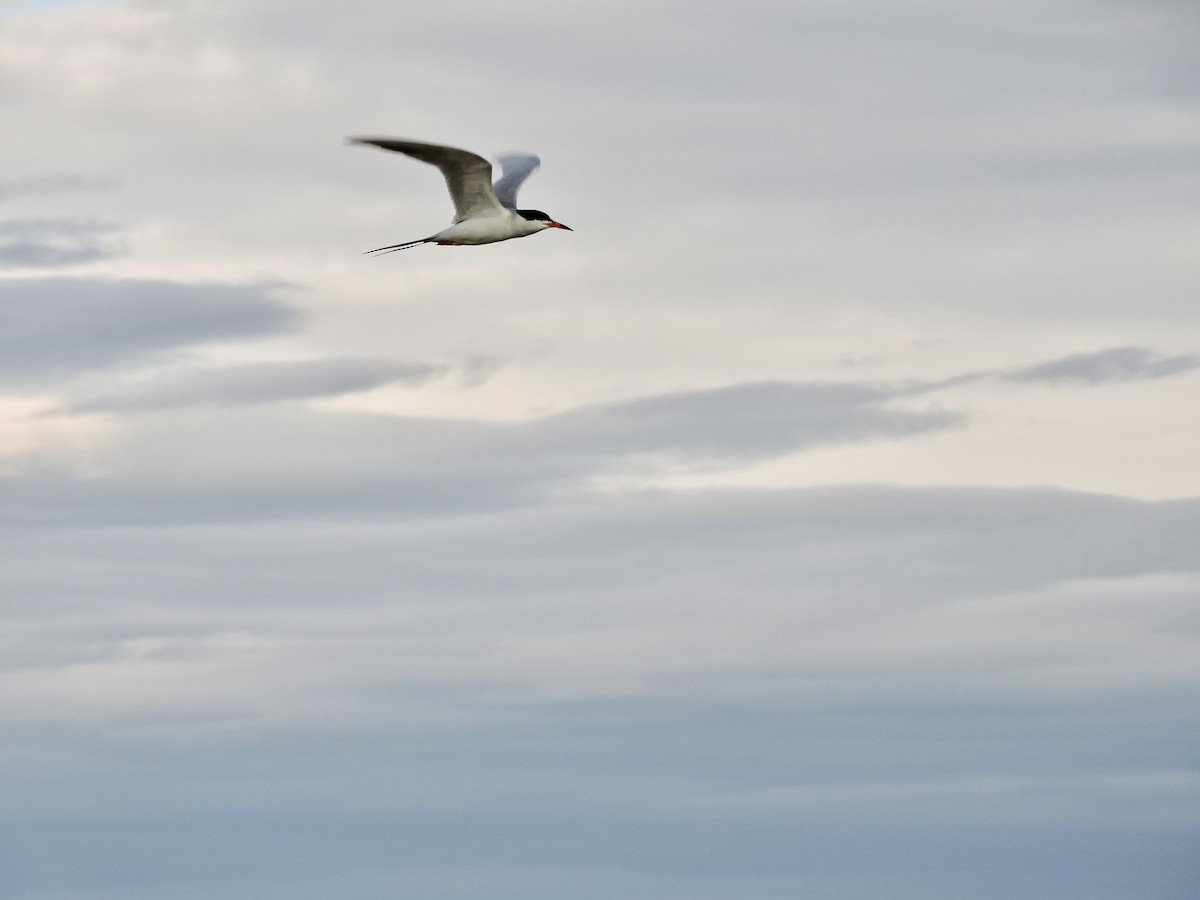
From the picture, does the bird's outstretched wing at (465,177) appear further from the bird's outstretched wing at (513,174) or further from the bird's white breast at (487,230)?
the bird's outstretched wing at (513,174)

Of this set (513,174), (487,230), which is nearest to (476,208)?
(487,230)

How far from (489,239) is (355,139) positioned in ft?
55.3

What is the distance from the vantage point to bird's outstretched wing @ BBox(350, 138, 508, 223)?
72188 mm

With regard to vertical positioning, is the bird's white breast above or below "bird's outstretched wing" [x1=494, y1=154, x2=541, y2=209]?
below

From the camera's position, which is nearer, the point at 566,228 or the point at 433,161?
the point at 433,161

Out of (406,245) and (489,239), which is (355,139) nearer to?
(406,245)

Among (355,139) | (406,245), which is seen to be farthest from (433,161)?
(355,139)

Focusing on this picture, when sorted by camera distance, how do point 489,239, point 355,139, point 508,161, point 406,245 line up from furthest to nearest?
point 508,161, point 489,239, point 406,245, point 355,139

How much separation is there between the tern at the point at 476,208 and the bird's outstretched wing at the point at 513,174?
0.08m

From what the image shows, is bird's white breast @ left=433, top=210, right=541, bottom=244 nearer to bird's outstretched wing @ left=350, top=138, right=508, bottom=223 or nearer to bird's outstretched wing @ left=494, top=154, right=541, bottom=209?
bird's outstretched wing @ left=350, top=138, right=508, bottom=223

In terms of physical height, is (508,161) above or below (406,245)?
above

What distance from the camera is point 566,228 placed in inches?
3221

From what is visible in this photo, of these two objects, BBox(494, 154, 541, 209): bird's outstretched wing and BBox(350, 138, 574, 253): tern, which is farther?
BBox(494, 154, 541, 209): bird's outstretched wing

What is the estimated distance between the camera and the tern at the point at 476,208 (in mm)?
73713
